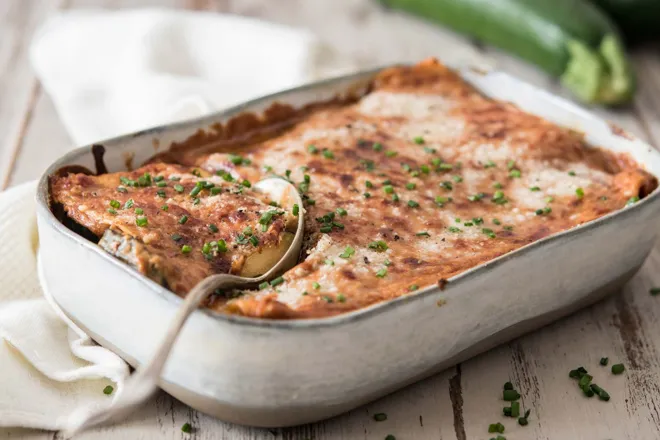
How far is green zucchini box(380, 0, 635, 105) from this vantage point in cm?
486

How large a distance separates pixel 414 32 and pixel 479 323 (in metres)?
3.38

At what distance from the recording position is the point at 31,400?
2662 millimetres

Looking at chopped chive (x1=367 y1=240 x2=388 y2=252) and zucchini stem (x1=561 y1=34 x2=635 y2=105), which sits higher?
zucchini stem (x1=561 y1=34 x2=635 y2=105)

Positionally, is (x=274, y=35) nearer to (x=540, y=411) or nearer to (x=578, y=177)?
(x=578, y=177)

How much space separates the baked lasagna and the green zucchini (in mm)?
1224

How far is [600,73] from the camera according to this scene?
4836 mm

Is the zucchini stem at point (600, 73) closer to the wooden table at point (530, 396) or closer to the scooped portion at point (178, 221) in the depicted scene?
the wooden table at point (530, 396)

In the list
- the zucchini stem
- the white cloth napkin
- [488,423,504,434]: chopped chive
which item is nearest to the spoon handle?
the white cloth napkin

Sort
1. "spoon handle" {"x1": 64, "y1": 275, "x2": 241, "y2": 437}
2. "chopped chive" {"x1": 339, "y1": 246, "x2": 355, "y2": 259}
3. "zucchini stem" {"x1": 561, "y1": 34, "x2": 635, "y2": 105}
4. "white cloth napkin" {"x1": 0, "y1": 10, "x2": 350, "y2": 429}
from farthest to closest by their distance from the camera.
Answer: "zucchini stem" {"x1": 561, "y1": 34, "x2": 635, "y2": 105}, "white cloth napkin" {"x1": 0, "y1": 10, "x2": 350, "y2": 429}, "chopped chive" {"x1": 339, "y1": 246, "x2": 355, "y2": 259}, "spoon handle" {"x1": 64, "y1": 275, "x2": 241, "y2": 437}

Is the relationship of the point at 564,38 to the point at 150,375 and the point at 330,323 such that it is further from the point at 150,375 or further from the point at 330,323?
the point at 150,375

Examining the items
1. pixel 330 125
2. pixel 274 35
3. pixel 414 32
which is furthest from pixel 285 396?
pixel 414 32

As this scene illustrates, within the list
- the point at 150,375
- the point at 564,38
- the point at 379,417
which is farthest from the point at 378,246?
the point at 564,38

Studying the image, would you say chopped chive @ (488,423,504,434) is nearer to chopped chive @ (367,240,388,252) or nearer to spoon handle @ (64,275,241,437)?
chopped chive @ (367,240,388,252)

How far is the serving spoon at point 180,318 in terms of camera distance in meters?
2.08
